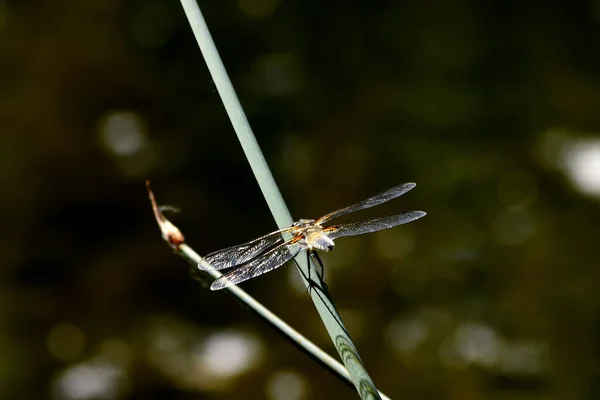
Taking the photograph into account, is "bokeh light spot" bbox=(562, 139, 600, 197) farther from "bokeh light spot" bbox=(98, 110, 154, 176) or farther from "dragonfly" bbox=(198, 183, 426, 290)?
"bokeh light spot" bbox=(98, 110, 154, 176)

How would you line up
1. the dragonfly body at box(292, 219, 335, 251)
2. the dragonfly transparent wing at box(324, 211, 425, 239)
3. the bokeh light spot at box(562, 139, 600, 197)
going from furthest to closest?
the bokeh light spot at box(562, 139, 600, 197) → the dragonfly transparent wing at box(324, 211, 425, 239) → the dragonfly body at box(292, 219, 335, 251)

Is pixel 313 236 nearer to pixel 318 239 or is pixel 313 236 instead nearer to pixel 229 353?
pixel 318 239

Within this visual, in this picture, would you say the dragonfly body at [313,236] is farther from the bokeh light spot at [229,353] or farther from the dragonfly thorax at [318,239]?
the bokeh light spot at [229,353]

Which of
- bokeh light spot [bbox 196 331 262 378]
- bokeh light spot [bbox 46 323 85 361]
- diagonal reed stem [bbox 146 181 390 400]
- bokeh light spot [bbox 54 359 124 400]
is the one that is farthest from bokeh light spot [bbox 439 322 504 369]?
diagonal reed stem [bbox 146 181 390 400]

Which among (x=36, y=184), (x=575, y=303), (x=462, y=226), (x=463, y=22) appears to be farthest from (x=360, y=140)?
(x=36, y=184)

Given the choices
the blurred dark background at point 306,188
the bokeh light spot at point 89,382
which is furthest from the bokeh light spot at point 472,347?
the bokeh light spot at point 89,382

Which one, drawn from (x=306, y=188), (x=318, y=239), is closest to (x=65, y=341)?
(x=306, y=188)

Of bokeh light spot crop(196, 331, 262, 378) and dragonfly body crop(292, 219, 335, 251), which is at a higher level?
bokeh light spot crop(196, 331, 262, 378)
